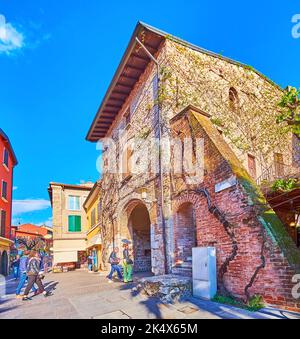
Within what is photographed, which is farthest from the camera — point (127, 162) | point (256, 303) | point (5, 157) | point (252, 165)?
point (5, 157)

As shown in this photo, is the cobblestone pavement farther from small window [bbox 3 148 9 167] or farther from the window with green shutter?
the window with green shutter

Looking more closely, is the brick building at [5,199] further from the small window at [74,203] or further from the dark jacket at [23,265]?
the dark jacket at [23,265]

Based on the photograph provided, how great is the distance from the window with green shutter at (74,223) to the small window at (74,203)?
862 millimetres

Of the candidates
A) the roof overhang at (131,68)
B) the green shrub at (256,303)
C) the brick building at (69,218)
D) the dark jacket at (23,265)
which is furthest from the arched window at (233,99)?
the brick building at (69,218)

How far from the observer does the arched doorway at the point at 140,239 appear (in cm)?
1315

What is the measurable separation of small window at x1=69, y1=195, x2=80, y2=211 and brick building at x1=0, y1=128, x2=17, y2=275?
728cm

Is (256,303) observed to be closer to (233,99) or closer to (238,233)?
(238,233)

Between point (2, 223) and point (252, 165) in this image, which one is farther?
point (2, 223)

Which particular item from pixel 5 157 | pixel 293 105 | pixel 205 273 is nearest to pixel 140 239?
pixel 205 273

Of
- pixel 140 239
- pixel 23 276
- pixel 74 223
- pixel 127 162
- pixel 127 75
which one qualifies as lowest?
pixel 23 276

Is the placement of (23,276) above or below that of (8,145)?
below

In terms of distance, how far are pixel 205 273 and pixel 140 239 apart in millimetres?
7275

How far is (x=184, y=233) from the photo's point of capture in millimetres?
8734

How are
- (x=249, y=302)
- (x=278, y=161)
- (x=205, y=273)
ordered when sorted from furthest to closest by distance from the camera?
(x=278, y=161), (x=205, y=273), (x=249, y=302)
